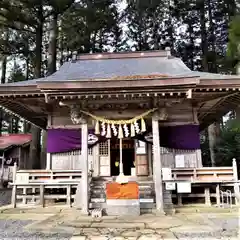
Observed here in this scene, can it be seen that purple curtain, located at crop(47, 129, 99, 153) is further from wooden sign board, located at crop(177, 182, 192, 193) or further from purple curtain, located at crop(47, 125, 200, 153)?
wooden sign board, located at crop(177, 182, 192, 193)

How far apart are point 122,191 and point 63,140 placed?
4.15 m

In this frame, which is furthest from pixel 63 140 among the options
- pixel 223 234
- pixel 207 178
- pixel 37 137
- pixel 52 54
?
pixel 52 54

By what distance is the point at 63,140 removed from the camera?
425 inches

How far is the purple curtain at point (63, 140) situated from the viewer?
1073 centimetres

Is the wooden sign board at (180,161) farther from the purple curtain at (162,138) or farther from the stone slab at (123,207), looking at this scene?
the stone slab at (123,207)

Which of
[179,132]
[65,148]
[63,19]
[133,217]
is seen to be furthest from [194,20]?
[133,217]

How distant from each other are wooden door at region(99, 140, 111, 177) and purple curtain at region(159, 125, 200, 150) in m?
2.28

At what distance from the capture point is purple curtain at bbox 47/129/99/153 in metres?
10.7

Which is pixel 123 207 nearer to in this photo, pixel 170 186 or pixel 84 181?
pixel 84 181

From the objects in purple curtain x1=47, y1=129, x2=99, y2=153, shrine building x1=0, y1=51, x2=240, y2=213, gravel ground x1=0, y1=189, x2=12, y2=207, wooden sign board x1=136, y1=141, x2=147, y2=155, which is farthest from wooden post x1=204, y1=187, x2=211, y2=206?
gravel ground x1=0, y1=189, x2=12, y2=207

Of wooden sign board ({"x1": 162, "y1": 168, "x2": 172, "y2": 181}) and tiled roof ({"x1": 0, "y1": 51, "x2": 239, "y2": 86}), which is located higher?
tiled roof ({"x1": 0, "y1": 51, "x2": 239, "y2": 86})

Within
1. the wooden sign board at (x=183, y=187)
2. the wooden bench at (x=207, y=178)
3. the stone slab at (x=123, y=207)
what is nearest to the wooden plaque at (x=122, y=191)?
the stone slab at (x=123, y=207)

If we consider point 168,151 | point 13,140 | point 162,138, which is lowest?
point 168,151

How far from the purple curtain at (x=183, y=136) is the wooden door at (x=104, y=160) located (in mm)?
2281
